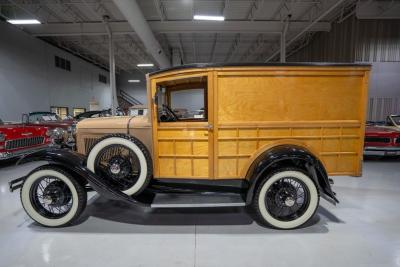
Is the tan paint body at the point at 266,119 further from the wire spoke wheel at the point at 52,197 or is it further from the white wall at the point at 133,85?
the white wall at the point at 133,85

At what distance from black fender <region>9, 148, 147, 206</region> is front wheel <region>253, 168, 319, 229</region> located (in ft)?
4.76

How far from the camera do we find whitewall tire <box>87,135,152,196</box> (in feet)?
9.18

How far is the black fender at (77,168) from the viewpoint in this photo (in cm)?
270

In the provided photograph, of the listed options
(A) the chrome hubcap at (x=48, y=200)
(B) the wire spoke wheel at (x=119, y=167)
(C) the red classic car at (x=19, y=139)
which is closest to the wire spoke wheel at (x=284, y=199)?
(B) the wire spoke wheel at (x=119, y=167)

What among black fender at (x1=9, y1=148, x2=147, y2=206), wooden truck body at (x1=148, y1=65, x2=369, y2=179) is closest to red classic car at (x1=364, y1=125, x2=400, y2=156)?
wooden truck body at (x1=148, y1=65, x2=369, y2=179)

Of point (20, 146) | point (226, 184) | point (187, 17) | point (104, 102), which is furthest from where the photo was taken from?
point (104, 102)

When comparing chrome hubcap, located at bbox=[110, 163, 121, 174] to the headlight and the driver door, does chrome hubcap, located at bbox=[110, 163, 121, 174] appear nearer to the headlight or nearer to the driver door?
the driver door

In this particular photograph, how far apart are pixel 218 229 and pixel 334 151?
1748 millimetres

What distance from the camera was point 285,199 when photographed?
278 cm

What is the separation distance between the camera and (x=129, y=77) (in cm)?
2439

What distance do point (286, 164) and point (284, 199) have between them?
0.44 m

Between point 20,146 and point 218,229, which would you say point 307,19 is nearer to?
point 218,229

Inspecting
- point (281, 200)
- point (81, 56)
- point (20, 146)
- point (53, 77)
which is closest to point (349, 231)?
point (281, 200)

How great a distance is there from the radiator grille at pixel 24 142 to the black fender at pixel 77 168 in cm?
348
